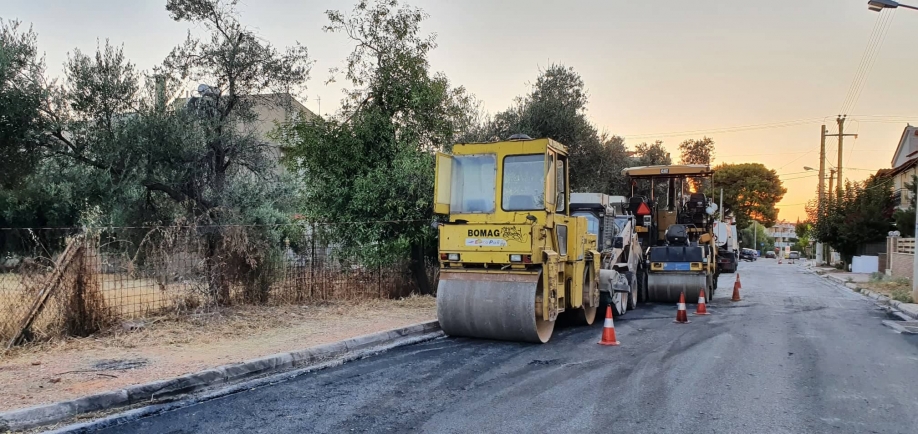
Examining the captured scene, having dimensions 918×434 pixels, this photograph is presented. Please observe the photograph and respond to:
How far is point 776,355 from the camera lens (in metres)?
8.63

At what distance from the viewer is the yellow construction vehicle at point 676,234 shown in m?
14.9

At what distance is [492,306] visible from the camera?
892 cm

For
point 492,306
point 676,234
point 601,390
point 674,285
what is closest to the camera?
point 601,390

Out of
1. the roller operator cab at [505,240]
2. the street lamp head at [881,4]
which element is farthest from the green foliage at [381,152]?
the street lamp head at [881,4]

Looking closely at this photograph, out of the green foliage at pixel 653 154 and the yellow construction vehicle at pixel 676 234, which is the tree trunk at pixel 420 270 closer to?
the yellow construction vehicle at pixel 676 234

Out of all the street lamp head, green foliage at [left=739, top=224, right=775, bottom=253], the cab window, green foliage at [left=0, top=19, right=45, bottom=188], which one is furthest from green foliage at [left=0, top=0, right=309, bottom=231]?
green foliage at [left=739, top=224, right=775, bottom=253]

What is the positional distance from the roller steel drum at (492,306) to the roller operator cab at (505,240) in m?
0.01

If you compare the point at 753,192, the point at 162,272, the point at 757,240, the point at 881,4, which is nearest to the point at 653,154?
the point at 881,4

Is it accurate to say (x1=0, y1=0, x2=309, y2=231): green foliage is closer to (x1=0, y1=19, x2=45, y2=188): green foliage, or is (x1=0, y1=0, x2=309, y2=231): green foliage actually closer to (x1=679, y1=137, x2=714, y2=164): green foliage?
(x1=0, y1=19, x2=45, y2=188): green foliage

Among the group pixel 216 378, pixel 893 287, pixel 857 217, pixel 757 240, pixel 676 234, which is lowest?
pixel 216 378

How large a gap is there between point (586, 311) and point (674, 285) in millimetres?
4841

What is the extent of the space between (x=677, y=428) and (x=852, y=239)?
34.2 metres

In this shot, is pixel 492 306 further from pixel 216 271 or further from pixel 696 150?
pixel 696 150

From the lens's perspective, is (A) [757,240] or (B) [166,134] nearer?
(B) [166,134]
